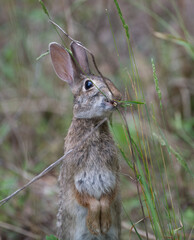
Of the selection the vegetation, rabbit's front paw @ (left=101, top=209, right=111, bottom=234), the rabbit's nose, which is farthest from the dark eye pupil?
the vegetation

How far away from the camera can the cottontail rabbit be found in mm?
3395

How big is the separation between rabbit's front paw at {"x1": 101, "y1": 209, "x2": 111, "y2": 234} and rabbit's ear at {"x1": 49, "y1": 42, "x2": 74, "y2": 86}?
120 cm

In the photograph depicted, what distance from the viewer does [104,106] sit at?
126 inches

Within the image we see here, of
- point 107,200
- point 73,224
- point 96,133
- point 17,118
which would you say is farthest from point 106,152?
point 17,118

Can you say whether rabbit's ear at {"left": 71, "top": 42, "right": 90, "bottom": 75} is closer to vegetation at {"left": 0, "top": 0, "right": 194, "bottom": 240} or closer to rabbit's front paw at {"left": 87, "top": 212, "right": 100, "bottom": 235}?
vegetation at {"left": 0, "top": 0, "right": 194, "bottom": 240}

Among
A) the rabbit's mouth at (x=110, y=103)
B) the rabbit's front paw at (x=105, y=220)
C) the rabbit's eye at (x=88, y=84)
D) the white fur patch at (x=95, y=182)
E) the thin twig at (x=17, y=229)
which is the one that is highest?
the rabbit's eye at (x=88, y=84)

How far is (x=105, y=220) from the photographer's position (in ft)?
11.2

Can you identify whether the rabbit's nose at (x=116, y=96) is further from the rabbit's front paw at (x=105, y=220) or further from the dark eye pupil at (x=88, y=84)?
the rabbit's front paw at (x=105, y=220)

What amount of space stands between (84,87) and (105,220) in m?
1.11

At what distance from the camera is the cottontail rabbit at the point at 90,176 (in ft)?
11.1

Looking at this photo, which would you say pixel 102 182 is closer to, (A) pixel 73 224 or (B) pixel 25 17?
(A) pixel 73 224

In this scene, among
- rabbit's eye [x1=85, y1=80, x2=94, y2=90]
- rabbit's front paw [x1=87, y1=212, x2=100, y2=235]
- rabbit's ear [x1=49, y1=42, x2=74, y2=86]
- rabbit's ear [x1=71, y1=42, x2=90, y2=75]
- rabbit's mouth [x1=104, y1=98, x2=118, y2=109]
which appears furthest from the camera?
rabbit's ear [x1=71, y1=42, x2=90, y2=75]

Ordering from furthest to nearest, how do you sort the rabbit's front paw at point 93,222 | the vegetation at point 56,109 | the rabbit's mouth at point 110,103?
the vegetation at point 56,109
the rabbit's front paw at point 93,222
the rabbit's mouth at point 110,103

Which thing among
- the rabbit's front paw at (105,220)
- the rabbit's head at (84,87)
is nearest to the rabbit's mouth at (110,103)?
the rabbit's head at (84,87)
